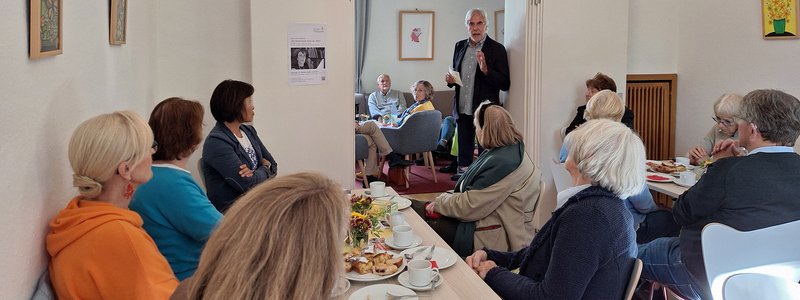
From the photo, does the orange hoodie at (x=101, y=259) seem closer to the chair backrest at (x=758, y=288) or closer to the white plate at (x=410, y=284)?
the white plate at (x=410, y=284)

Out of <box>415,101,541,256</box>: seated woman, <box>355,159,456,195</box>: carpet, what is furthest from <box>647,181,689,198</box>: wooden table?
<box>355,159,456,195</box>: carpet

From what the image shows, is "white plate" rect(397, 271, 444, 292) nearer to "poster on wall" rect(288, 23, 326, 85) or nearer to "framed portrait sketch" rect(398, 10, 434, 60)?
"poster on wall" rect(288, 23, 326, 85)

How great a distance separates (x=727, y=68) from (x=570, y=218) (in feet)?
11.5

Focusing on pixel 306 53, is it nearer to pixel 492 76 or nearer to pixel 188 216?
pixel 492 76

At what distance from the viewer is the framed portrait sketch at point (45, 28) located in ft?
4.83

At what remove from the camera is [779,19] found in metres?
4.21

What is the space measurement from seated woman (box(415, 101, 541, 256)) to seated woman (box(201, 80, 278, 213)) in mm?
1037

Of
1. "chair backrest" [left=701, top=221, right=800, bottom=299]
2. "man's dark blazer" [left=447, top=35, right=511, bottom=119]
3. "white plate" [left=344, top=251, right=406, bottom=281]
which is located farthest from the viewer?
"man's dark blazer" [left=447, top=35, right=511, bottom=119]

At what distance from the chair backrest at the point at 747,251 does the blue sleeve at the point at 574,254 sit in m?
0.59

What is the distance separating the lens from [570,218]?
1894 millimetres

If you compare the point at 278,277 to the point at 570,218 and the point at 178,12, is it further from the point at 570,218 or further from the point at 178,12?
the point at 178,12

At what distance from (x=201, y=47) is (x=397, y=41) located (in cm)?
528

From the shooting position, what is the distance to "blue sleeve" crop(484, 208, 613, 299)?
1.83 meters

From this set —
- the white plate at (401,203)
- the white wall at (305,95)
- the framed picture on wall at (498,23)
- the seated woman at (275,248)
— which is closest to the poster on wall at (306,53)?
the white wall at (305,95)
